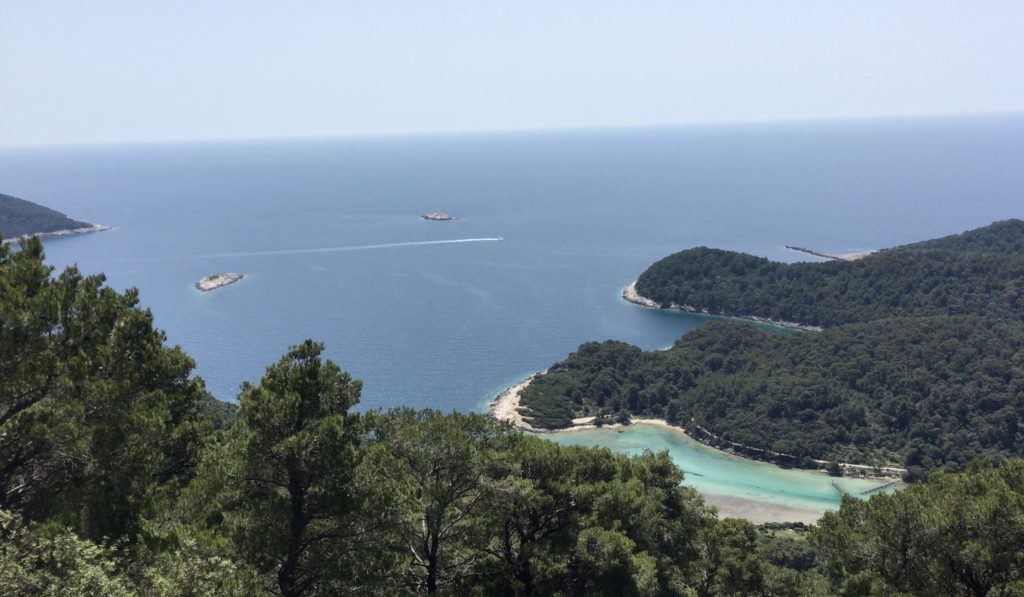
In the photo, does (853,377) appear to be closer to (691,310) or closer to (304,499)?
(691,310)

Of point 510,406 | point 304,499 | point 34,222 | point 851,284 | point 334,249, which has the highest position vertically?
point 304,499

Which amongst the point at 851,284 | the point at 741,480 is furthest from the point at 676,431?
the point at 851,284

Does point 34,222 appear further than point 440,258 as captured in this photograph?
Yes

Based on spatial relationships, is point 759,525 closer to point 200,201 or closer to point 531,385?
point 531,385

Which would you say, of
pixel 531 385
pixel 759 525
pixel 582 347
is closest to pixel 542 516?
pixel 759 525

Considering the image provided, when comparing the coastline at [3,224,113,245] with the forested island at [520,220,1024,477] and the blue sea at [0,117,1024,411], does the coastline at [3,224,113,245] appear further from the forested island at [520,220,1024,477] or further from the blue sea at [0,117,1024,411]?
the forested island at [520,220,1024,477]

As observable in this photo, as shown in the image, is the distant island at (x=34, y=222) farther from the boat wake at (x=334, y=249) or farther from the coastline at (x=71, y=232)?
the boat wake at (x=334, y=249)
